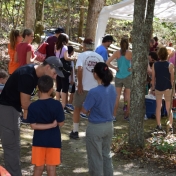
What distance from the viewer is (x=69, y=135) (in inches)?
302

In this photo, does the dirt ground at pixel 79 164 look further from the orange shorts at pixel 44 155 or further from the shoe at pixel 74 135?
the orange shorts at pixel 44 155

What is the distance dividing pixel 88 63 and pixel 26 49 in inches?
59.9

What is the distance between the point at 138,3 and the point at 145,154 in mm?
2489

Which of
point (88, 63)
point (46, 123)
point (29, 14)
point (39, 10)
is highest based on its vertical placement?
point (39, 10)

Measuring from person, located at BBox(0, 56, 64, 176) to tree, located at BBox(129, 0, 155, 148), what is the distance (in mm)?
2111

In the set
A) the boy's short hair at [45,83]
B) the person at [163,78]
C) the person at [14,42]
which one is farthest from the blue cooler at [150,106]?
the boy's short hair at [45,83]

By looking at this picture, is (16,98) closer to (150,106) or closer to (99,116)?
(99,116)

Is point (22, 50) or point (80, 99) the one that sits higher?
→ point (22, 50)

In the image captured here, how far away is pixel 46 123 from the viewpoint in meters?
4.62

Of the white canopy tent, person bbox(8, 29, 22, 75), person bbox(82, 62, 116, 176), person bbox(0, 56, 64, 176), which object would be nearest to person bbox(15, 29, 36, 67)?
person bbox(8, 29, 22, 75)

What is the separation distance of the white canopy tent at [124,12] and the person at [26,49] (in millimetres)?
5673

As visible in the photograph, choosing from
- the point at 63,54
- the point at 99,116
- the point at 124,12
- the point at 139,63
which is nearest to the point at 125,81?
the point at 63,54

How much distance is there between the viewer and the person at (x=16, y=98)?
4699 mm

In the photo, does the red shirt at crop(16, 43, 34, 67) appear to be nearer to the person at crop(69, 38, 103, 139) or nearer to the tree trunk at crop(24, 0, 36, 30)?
the person at crop(69, 38, 103, 139)
